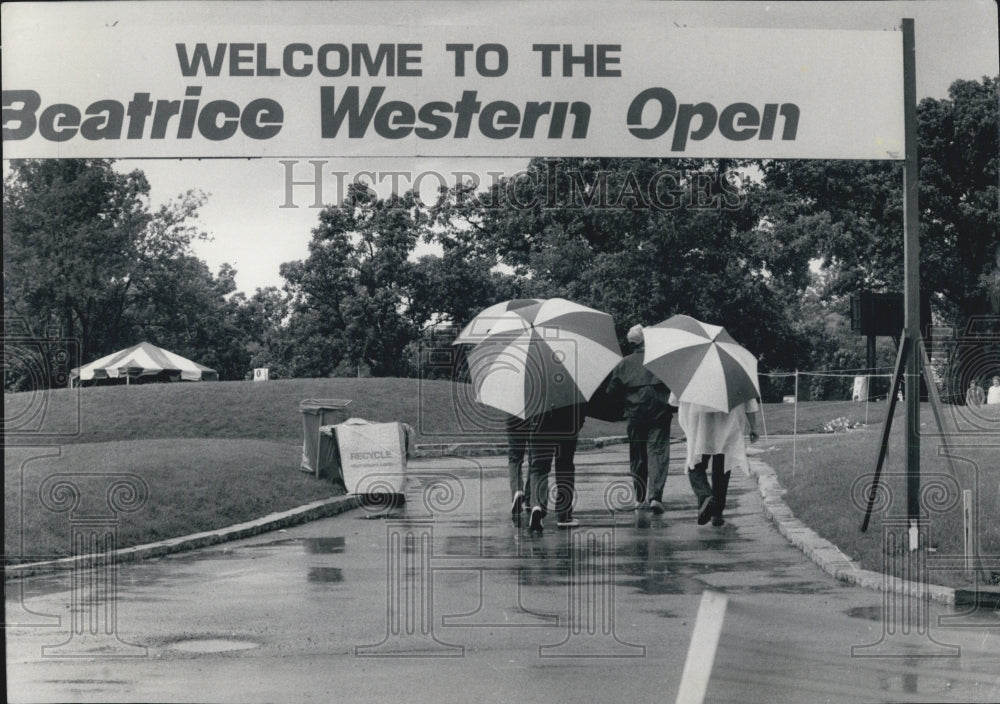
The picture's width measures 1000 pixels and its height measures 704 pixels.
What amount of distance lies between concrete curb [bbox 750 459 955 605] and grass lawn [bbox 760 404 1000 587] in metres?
0.10

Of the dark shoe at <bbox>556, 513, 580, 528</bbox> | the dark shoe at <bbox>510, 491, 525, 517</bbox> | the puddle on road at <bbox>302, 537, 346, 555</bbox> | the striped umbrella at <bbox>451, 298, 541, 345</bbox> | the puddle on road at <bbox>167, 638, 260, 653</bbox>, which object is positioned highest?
the striped umbrella at <bbox>451, 298, 541, 345</bbox>

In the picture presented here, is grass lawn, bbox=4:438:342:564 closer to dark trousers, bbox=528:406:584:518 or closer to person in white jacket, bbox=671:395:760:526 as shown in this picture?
dark trousers, bbox=528:406:584:518

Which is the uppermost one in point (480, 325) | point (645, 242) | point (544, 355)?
point (645, 242)

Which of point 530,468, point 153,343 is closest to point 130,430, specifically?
point 153,343

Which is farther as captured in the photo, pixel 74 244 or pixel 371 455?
pixel 371 455

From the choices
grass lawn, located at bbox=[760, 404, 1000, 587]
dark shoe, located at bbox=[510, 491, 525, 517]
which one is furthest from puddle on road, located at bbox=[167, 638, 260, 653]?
grass lawn, located at bbox=[760, 404, 1000, 587]

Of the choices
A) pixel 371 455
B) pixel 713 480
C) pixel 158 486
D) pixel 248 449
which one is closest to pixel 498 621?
pixel 713 480

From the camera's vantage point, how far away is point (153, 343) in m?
8.05

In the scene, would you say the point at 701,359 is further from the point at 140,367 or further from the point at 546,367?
the point at 140,367

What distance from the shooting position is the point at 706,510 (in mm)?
9141

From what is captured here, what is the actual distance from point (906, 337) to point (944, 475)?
116cm

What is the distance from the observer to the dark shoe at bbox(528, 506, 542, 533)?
868cm

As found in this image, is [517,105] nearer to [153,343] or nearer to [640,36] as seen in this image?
[640,36]

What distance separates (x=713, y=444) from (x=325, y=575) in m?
3.17
